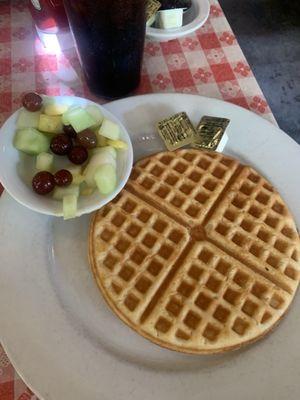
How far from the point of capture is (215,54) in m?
1.49

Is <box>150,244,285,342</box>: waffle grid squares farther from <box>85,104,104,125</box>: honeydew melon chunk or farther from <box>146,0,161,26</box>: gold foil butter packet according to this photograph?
<box>146,0,161,26</box>: gold foil butter packet

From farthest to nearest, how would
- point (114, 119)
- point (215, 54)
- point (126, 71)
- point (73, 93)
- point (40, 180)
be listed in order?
point (215, 54), point (73, 93), point (126, 71), point (114, 119), point (40, 180)

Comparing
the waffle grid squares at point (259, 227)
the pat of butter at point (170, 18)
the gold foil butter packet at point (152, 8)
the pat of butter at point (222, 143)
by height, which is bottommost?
the waffle grid squares at point (259, 227)

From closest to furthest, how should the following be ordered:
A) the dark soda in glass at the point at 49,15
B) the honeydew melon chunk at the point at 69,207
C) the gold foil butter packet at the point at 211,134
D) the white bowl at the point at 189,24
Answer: the honeydew melon chunk at the point at 69,207, the gold foil butter packet at the point at 211,134, the dark soda in glass at the point at 49,15, the white bowl at the point at 189,24

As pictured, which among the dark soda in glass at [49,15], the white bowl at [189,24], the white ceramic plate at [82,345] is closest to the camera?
the white ceramic plate at [82,345]

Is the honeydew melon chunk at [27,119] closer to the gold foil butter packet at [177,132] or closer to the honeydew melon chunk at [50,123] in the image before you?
the honeydew melon chunk at [50,123]

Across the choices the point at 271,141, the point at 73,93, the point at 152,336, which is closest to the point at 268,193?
the point at 271,141

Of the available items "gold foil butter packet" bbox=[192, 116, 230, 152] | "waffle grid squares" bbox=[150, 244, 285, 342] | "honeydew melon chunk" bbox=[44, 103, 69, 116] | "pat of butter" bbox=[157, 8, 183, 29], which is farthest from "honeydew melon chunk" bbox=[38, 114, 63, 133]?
"pat of butter" bbox=[157, 8, 183, 29]

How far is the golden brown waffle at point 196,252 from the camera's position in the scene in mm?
930

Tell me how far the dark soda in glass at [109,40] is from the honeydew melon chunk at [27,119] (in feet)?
0.88

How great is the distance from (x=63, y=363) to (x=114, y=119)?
65cm

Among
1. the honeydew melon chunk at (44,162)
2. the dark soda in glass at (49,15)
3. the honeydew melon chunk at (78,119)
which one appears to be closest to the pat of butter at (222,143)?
the honeydew melon chunk at (78,119)

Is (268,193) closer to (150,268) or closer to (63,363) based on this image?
(150,268)

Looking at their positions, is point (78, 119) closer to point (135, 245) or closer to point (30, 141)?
point (30, 141)
